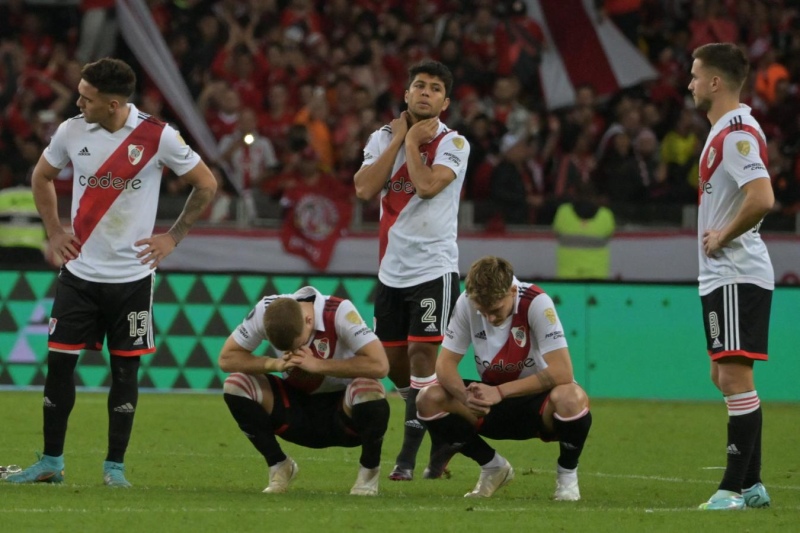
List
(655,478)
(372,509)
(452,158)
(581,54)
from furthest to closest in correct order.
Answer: (581,54), (655,478), (452,158), (372,509)

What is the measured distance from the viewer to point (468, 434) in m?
7.79

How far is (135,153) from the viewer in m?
7.92

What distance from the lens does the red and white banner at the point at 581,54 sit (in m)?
18.9

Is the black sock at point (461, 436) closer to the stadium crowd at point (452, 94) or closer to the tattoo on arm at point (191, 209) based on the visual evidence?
the tattoo on arm at point (191, 209)

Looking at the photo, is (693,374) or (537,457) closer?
(537,457)

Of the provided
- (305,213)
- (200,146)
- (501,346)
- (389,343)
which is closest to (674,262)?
(305,213)

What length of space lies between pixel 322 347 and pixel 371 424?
478mm

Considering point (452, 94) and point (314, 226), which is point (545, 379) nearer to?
point (314, 226)

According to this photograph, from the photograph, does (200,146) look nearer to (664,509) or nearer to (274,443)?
(274,443)

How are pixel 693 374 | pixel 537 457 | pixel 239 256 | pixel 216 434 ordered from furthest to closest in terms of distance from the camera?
pixel 239 256
pixel 693 374
pixel 216 434
pixel 537 457

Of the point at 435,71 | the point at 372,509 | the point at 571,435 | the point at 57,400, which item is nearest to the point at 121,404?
the point at 57,400

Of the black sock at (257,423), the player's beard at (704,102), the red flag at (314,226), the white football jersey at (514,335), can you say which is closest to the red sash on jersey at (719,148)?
the player's beard at (704,102)

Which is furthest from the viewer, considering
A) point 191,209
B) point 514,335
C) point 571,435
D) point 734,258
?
point 191,209

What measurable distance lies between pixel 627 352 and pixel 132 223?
7.38 metres
